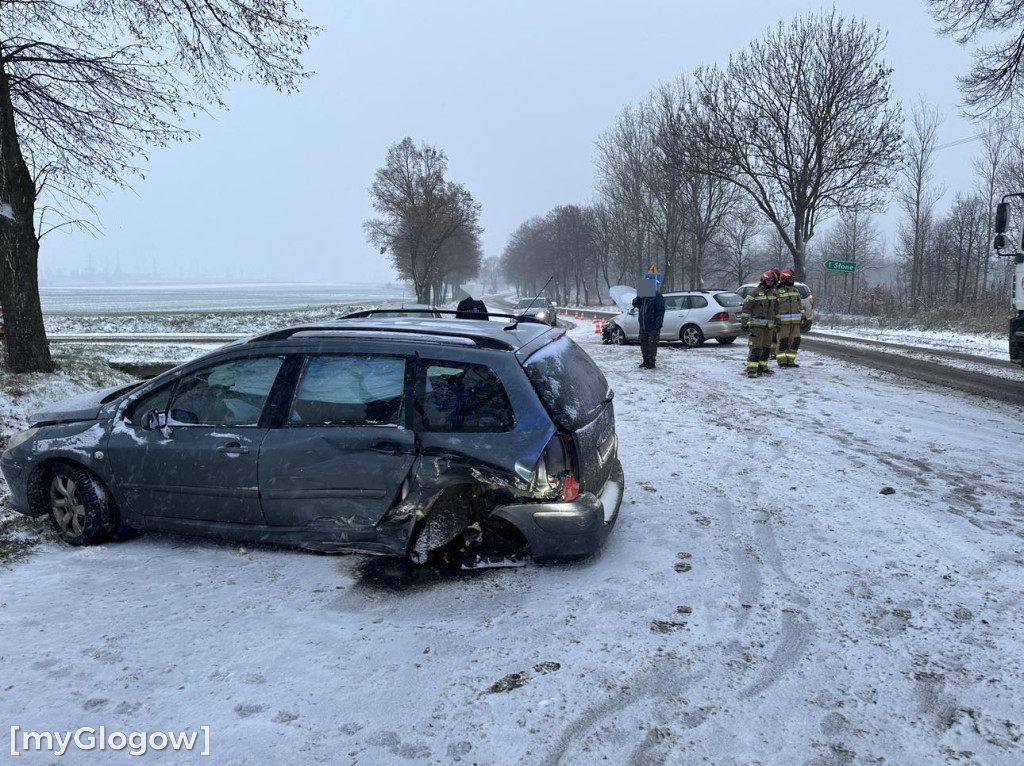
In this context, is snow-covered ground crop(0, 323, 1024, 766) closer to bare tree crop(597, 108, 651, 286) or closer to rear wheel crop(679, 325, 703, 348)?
rear wheel crop(679, 325, 703, 348)

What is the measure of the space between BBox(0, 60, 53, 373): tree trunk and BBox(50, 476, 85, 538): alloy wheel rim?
498 cm

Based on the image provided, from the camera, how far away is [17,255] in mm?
8250

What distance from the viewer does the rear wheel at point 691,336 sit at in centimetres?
1711

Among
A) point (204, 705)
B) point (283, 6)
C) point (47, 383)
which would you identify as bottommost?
point (204, 705)

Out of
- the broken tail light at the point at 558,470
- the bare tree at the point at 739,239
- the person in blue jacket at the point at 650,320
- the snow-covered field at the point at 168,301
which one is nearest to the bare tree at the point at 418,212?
the snow-covered field at the point at 168,301

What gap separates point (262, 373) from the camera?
4.14m

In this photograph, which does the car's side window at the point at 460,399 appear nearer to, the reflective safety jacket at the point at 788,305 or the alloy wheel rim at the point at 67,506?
the alloy wheel rim at the point at 67,506

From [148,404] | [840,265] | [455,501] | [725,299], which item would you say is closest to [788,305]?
[725,299]

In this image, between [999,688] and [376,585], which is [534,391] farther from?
[999,688]

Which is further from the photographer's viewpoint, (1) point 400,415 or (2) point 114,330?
(2) point 114,330

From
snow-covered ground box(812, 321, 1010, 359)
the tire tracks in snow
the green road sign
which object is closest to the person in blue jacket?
snow-covered ground box(812, 321, 1010, 359)

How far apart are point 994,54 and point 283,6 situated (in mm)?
14718

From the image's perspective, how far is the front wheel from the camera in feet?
14.0

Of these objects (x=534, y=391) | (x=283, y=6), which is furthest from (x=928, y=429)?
(x=283, y=6)
